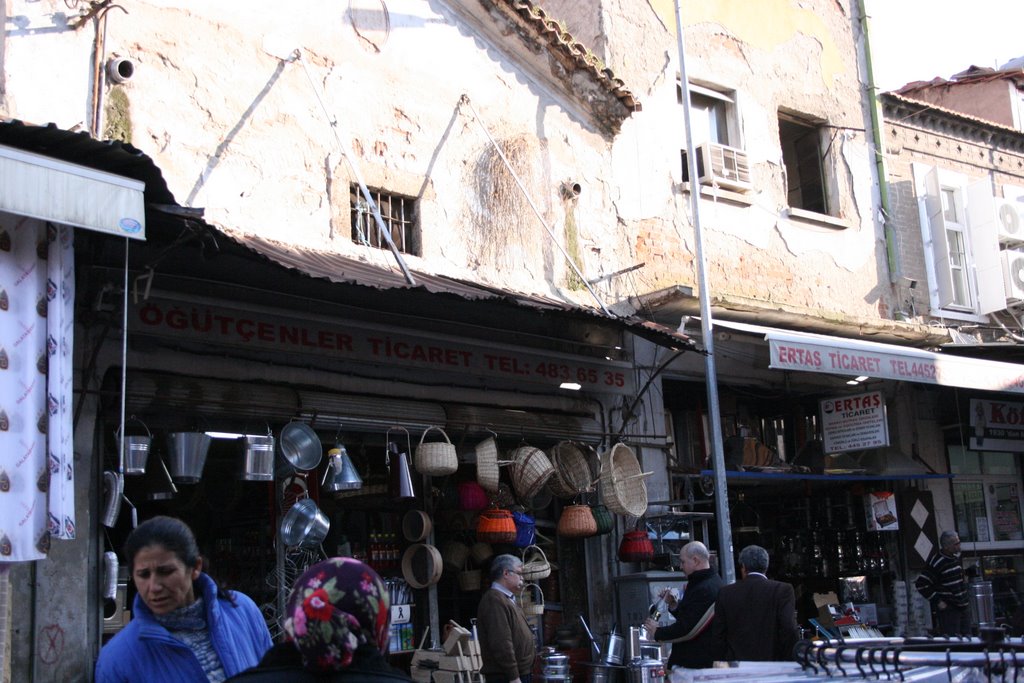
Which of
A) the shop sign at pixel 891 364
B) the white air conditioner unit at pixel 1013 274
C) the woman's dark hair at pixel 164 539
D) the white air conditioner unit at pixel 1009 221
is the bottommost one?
the woman's dark hair at pixel 164 539

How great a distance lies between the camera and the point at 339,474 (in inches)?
318

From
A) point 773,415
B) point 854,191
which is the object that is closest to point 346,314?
point 773,415

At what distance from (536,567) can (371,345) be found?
7.58 ft

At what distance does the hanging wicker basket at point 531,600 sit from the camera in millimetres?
9391

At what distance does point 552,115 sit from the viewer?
36.2 feet

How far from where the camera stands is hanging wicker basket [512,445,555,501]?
9.17 metres

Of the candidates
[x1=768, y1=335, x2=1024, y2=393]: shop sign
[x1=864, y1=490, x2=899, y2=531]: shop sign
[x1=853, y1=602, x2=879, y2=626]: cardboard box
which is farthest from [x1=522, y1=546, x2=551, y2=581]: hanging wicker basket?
[x1=864, y1=490, x2=899, y2=531]: shop sign

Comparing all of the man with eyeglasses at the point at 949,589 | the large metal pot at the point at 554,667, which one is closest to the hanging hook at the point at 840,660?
the large metal pot at the point at 554,667

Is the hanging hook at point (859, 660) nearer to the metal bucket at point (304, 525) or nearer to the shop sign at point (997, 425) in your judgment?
the metal bucket at point (304, 525)

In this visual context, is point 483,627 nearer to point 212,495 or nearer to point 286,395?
point 286,395

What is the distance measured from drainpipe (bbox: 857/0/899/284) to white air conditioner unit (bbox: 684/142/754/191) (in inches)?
91.1

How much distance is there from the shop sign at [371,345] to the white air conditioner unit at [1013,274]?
663 centimetres

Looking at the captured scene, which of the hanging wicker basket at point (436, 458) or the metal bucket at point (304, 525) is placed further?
the hanging wicker basket at point (436, 458)

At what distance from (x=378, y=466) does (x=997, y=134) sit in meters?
10.8
